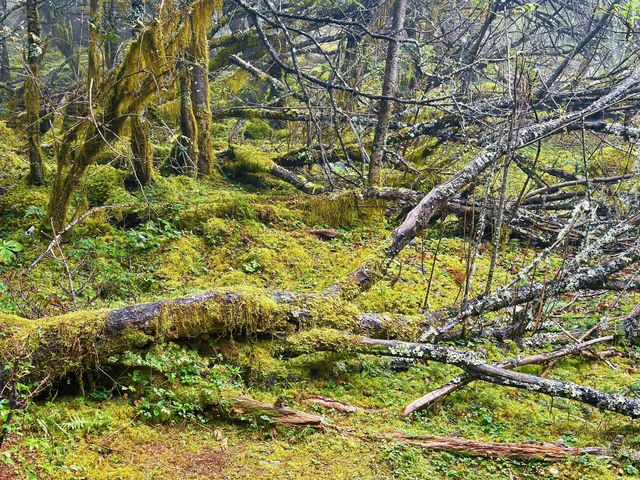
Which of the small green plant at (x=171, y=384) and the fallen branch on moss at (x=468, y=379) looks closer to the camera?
the small green plant at (x=171, y=384)

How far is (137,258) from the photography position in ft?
19.6

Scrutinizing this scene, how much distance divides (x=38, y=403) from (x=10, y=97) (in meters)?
11.2

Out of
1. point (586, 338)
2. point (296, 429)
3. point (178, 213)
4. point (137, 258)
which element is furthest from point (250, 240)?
point (586, 338)

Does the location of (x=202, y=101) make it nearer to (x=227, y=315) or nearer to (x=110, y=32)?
(x=110, y=32)

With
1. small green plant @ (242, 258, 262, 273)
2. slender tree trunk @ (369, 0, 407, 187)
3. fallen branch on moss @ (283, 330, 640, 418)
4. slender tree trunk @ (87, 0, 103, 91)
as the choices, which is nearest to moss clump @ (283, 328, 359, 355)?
fallen branch on moss @ (283, 330, 640, 418)

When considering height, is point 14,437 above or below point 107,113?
below

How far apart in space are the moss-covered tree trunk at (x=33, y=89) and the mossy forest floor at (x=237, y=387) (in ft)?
1.16

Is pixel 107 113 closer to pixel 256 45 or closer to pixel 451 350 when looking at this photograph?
pixel 451 350

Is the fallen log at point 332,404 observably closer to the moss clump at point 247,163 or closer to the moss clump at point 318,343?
the moss clump at point 318,343

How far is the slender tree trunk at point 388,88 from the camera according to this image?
7.91m

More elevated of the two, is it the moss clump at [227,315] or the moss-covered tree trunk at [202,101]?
the moss-covered tree trunk at [202,101]

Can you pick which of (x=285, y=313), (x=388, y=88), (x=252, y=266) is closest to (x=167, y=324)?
(x=285, y=313)

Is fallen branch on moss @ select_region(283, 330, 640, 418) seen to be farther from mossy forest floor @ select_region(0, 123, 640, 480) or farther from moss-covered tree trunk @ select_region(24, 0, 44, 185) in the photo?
moss-covered tree trunk @ select_region(24, 0, 44, 185)

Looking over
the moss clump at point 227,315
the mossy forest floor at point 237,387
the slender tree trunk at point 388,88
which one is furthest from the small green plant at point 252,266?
the slender tree trunk at point 388,88
